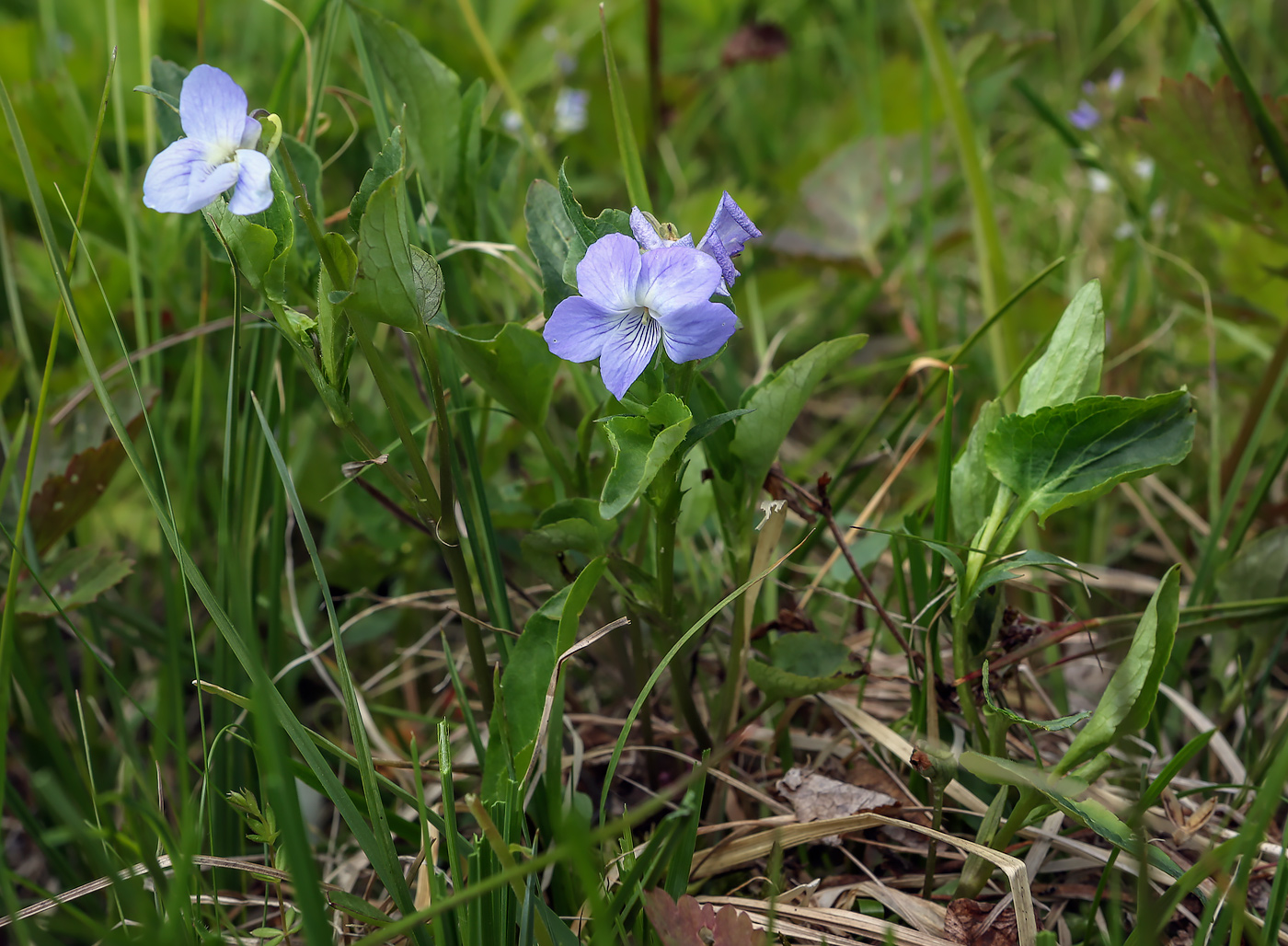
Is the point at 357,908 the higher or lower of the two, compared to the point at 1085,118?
lower

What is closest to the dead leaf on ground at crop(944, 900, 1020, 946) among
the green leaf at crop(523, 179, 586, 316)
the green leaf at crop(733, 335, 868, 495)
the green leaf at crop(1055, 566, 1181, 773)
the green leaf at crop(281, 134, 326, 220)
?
the green leaf at crop(1055, 566, 1181, 773)

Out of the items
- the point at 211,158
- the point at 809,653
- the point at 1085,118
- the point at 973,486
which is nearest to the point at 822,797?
the point at 809,653

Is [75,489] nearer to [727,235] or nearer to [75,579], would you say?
[75,579]

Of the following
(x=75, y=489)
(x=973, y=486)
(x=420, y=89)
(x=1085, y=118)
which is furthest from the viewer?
(x=1085, y=118)

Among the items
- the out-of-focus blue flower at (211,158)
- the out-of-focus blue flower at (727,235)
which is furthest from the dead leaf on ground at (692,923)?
the out-of-focus blue flower at (211,158)

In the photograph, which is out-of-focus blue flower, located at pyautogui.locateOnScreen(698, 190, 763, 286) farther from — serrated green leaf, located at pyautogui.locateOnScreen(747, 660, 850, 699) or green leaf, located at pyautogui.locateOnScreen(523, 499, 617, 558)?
serrated green leaf, located at pyautogui.locateOnScreen(747, 660, 850, 699)

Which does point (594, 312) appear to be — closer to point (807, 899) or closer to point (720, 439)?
point (720, 439)

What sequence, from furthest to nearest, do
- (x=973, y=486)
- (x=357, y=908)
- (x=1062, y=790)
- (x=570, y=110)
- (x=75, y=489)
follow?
(x=570, y=110)
(x=75, y=489)
(x=973, y=486)
(x=357, y=908)
(x=1062, y=790)

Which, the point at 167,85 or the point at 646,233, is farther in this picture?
the point at 167,85
